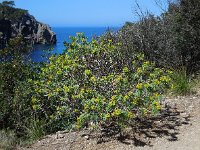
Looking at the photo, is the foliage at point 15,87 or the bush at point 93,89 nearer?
the bush at point 93,89

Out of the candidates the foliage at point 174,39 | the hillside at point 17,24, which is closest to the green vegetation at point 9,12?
the hillside at point 17,24

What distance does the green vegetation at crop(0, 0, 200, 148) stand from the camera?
7.00 meters

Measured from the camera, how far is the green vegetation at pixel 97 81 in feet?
23.0

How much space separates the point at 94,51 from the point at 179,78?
1.91m

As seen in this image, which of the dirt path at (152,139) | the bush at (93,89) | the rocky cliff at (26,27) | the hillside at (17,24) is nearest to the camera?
the dirt path at (152,139)

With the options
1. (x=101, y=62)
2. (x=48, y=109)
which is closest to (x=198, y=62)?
(x=101, y=62)

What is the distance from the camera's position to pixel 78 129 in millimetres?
7410

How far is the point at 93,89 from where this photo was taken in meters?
7.57

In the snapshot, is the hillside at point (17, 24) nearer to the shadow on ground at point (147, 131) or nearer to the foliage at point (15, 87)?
the foliage at point (15, 87)

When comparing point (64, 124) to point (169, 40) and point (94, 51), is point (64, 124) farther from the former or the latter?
point (169, 40)

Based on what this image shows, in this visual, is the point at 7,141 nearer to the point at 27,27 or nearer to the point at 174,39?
the point at 174,39

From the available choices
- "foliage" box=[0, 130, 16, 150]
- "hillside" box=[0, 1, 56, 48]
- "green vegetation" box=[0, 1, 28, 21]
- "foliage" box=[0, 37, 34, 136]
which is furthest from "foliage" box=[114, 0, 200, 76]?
"green vegetation" box=[0, 1, 28, 21]

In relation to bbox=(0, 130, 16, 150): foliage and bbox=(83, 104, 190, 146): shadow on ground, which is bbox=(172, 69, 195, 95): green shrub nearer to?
bbox=(83, 104, 190, 146): shadow on ground

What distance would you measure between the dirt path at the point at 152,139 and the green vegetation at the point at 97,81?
0.88ft
